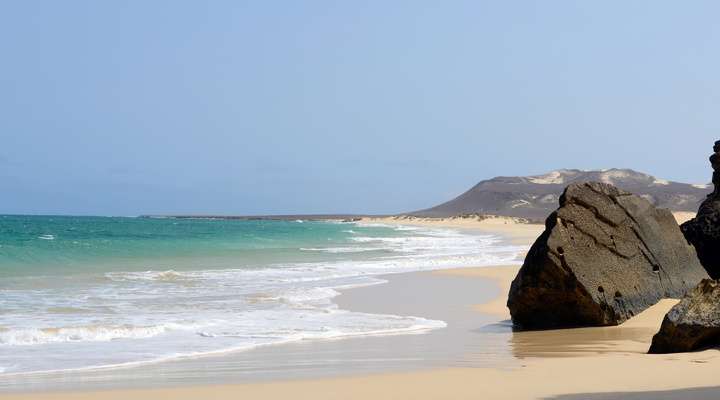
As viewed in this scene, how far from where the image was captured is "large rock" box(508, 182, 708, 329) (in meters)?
10.2

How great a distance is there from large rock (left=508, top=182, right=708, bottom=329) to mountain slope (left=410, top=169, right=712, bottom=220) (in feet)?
364

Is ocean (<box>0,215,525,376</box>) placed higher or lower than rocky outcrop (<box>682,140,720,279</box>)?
lower

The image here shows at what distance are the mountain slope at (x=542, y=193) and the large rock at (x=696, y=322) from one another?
374 ft

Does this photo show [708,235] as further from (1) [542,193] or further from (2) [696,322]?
(1) [542,193]

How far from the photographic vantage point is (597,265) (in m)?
10.3

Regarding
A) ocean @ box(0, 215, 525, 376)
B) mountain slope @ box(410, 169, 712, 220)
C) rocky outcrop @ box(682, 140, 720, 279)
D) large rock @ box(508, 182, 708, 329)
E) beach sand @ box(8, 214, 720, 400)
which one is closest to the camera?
beach sand @ box(8, 214, 720, 400)

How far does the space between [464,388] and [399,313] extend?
249 inches

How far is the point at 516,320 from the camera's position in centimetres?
1067

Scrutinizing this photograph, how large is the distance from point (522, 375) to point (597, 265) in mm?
3781

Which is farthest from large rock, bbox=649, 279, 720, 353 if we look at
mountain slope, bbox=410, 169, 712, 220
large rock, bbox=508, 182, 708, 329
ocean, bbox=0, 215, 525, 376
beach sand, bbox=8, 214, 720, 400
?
mountain slope, bbox=410, 169, 712, 220

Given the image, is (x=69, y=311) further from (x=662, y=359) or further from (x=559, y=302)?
(x=662, y=359)

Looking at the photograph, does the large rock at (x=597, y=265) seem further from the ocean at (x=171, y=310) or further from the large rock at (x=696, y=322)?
the large rock at (x=696, y=322)

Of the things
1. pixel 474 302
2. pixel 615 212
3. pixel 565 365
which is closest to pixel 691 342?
pixel 565 365

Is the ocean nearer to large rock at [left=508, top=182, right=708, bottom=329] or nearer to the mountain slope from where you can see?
large rock at [left=508, top=182, right=708, bottom=329]
